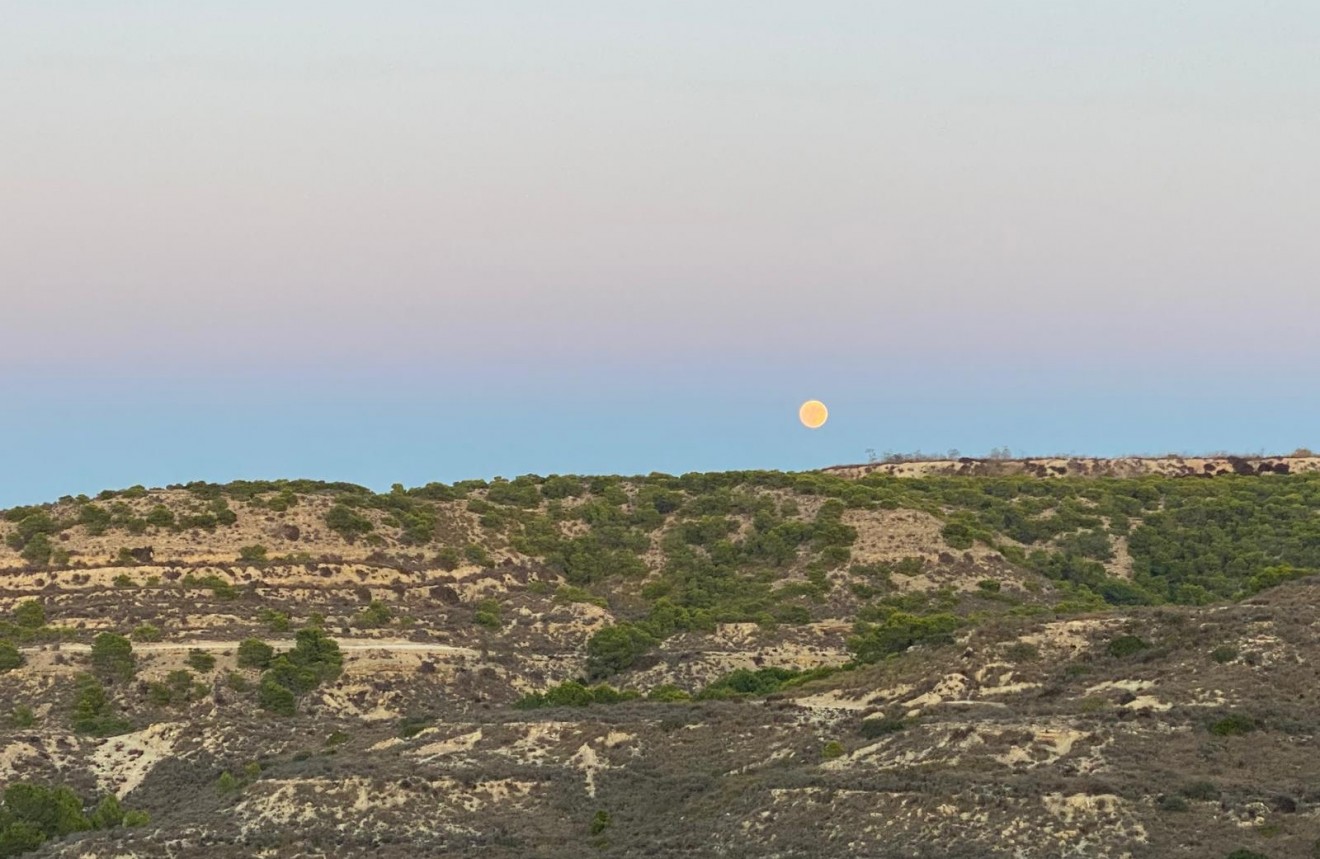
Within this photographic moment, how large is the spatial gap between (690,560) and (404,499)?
23.3 m

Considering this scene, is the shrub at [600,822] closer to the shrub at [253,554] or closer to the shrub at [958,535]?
the shrub at [253,554]

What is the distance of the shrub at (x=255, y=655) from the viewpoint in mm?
89812

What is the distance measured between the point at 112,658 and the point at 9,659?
540 cm

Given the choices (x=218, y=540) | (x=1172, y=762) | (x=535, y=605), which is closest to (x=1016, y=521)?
(x=535, y=605)

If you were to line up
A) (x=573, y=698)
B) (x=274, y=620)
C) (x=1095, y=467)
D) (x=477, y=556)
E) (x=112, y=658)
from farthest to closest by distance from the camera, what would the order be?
1. (x=1095, y=467)
2. (x=477, y=556)
3. (x=274, y=620)
4. (x=112, y=658)
5. (x=573, y=698)

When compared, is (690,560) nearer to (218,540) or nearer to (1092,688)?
(218,540)

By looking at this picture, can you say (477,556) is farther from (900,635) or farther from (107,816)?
(107,816)

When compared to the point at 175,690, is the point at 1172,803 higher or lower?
lower

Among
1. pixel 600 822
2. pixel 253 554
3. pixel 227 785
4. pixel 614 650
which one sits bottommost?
pixel 600 822

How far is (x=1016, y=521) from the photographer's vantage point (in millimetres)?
134875

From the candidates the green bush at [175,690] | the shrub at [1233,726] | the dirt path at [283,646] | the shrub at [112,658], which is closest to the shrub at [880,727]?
the shrub at [1233,726]

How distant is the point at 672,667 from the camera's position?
317 feet

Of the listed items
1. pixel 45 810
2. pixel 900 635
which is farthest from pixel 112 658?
pixel 900 635

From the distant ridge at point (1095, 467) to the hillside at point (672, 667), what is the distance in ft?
46.2
